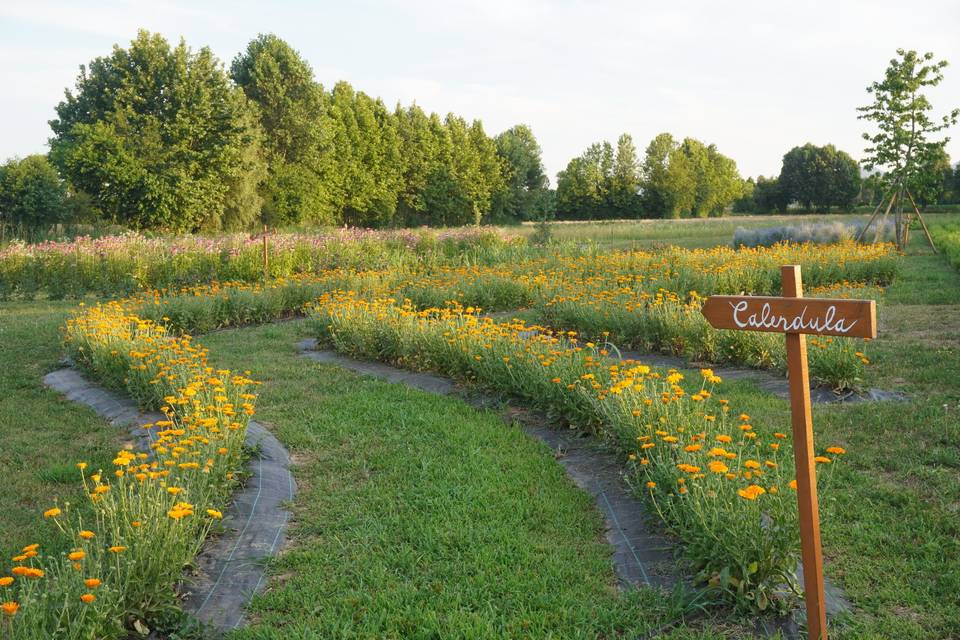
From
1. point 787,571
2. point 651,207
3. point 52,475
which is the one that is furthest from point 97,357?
point 651,207

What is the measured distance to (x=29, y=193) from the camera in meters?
28.8

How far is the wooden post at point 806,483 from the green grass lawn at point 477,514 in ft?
1.03

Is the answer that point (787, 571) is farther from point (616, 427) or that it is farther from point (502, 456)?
point (502, 456)

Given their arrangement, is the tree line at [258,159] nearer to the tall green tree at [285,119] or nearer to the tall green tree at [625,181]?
the tall green tree at [285,119]

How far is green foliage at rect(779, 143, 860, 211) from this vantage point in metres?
71.2

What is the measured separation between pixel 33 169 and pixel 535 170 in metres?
39.7

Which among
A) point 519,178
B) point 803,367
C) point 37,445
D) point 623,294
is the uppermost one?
point 519,178

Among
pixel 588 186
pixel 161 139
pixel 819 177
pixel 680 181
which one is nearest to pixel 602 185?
pixel 588 186

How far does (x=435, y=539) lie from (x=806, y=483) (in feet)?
6.37

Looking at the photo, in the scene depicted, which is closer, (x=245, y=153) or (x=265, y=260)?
(x=265, y=260)

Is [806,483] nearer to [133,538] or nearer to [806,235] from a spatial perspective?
[133,538]

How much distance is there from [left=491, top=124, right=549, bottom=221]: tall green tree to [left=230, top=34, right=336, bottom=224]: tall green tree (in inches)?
792

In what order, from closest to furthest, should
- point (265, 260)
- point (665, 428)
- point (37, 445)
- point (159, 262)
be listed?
point (665, 428), point (37, 445), point (265, 260), point (159, 262)

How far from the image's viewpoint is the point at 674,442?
13.3 ft
